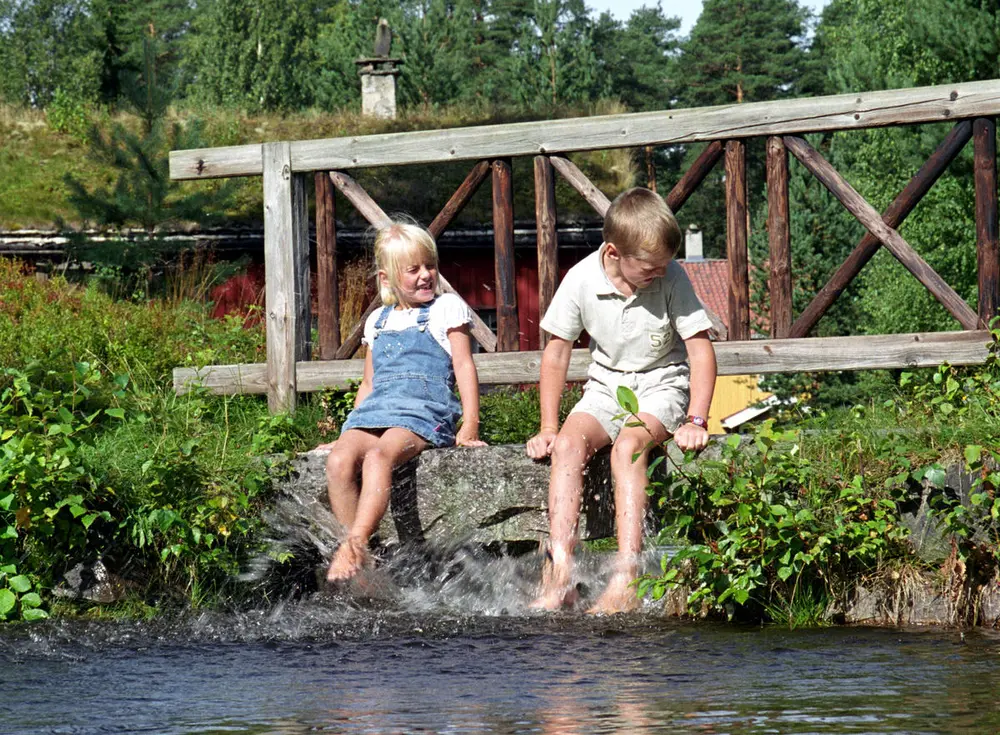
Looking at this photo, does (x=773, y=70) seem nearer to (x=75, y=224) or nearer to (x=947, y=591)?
(x=75, y=224)

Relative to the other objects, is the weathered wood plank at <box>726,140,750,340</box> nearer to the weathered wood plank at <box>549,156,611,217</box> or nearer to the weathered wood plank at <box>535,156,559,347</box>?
the weathered wood plank at <box>549,156,611,217</box>

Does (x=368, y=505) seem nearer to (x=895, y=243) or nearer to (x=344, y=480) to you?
(x=344, y=480)

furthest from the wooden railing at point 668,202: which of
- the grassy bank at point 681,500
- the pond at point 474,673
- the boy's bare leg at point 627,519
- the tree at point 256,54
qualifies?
the tree at point 256,54

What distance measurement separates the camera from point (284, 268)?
6.93m

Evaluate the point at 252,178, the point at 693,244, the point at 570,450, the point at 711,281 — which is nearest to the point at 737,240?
the point at 570,450

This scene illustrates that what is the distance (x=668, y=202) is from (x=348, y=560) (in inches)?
79.7

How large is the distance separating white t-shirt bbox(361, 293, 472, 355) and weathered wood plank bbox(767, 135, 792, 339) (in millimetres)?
1500

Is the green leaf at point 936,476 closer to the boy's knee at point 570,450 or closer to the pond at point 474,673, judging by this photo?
the pond at point 474,673

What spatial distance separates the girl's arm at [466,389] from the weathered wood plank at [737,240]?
1471 millimetres

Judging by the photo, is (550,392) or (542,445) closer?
(542,445)

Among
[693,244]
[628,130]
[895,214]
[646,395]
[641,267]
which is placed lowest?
[646,395]

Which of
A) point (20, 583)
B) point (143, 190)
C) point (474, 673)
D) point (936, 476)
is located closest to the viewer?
point (474, 673)

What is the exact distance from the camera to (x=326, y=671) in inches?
153

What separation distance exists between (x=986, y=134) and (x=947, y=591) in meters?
2.41
